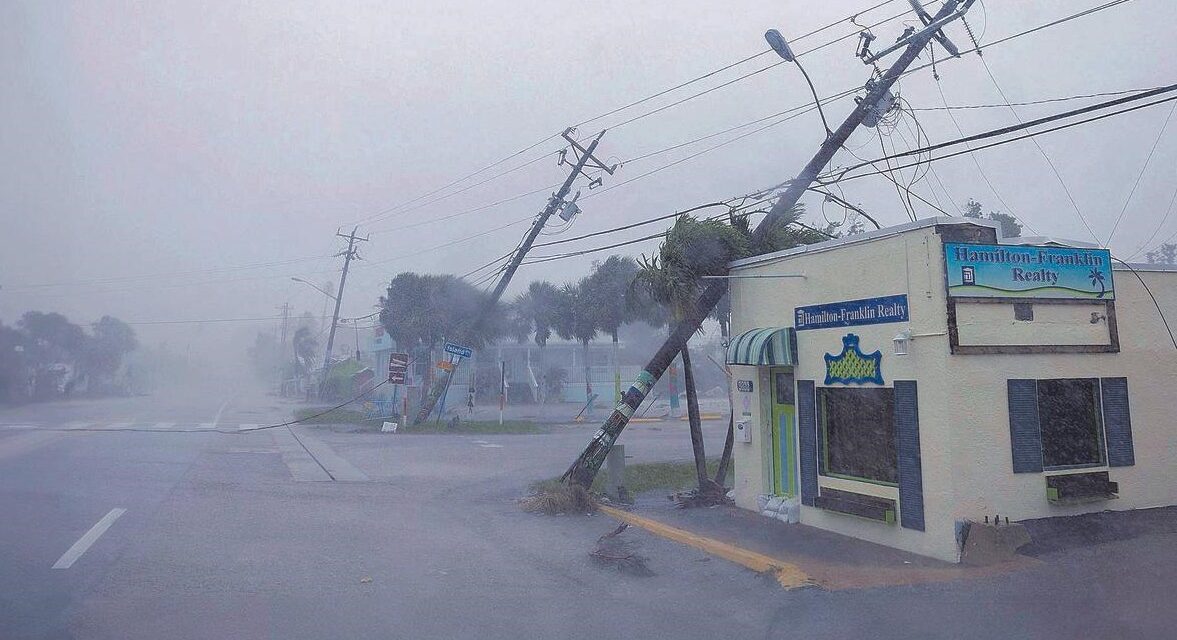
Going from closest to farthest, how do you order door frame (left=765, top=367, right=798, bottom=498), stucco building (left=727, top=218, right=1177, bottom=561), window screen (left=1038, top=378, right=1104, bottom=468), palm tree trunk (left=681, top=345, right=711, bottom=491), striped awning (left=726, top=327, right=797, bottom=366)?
stucco building (left=727, top=218, right=1177, bottom=561) → window screen (left=1038, top=378, right=1104, bottom=468) → striped awning (left=726, top=327, right=797, bottom=366) → door frame (left=765, top=367, right=798, bottom=498) → palm tree trunk (left=681, top=345, right=711, bottom=491)

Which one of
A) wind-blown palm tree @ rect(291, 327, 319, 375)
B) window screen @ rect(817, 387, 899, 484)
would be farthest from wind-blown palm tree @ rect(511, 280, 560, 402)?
wind-blown palm tree @ rect(291, 327, 319, 375)

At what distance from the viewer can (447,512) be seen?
1278cm

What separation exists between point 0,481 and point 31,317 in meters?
21.4

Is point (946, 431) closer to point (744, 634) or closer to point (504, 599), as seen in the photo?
point (744, 634)

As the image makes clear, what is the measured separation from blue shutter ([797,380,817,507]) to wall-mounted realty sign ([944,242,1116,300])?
8.35ft

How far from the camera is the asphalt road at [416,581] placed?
6.51m

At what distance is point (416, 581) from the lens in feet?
26.7

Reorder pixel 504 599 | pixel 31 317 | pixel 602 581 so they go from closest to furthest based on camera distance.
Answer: pixel 504 599, pixel 602 581, pixel 31 317

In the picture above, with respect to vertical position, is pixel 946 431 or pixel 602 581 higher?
pixel 946 431

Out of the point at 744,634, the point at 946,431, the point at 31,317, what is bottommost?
the point at 744,634

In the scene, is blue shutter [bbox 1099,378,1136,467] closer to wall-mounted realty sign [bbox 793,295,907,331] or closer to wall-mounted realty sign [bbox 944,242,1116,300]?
wall-mounted realty sign [bbox 944,242,1116,300]

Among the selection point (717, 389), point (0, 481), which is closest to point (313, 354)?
point (717, 389)

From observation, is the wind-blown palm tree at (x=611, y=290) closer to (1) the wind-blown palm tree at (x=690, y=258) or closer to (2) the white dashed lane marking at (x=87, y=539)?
(1) the wind-blown palm tree at (x=690, y=258)

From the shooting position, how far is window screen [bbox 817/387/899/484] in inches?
380
